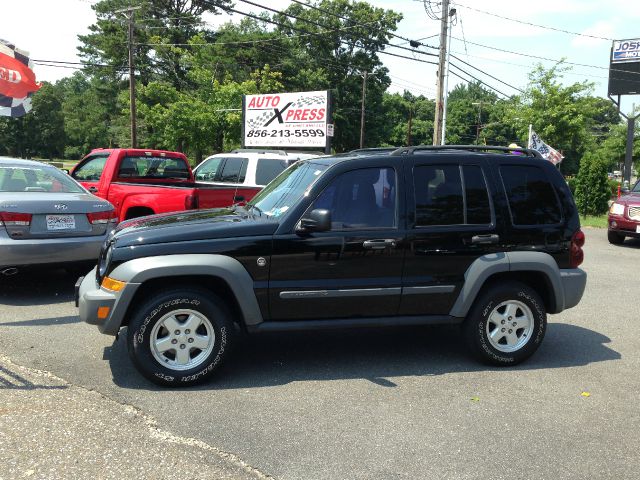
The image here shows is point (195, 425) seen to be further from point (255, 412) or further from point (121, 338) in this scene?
point (121, 338)

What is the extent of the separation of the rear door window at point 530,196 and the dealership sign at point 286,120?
16.6 meters

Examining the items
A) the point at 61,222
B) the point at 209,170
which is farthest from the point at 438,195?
the point at 209,170

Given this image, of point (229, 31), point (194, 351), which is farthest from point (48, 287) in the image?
point (229, 31)

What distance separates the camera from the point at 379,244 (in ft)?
15.4

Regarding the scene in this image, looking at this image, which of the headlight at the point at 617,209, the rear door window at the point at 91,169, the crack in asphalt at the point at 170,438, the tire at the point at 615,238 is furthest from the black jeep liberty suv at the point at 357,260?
the tire at the point at 615,238

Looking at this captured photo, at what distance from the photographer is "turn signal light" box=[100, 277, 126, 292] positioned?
4293 millimetres

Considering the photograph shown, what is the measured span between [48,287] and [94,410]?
4238mm

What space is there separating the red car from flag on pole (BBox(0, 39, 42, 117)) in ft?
39.8

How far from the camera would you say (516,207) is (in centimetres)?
510

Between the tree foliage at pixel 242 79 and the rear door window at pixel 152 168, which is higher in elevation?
the tree foliage at pixel 242 79

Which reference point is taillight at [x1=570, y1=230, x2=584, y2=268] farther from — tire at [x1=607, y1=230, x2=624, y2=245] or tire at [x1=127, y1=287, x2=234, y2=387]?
tire at [x1=607, y1=230, x2=624, y2=245]

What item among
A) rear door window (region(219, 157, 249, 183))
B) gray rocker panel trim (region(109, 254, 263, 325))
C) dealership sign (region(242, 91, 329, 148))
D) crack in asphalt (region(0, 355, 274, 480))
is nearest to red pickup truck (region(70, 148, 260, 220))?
rear door window (region(219, 157, 249, 183))

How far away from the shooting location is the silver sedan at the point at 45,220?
649 cm

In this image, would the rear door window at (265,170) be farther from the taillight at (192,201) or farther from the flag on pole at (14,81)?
the flag on pole at (14,81)
